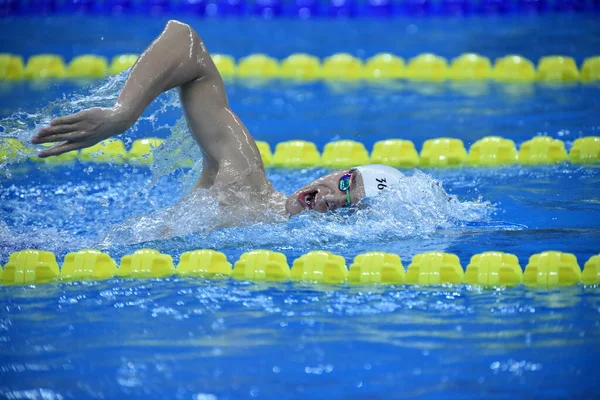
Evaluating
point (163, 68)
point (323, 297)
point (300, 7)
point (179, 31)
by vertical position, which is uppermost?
point (300, 7)

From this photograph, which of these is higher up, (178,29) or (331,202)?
(178,29)

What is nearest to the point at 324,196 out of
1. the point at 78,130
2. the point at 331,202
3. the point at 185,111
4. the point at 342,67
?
the point at 331,202

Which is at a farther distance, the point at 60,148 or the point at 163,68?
the point at 163,68

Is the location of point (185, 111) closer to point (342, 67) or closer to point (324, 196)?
point (324, 196)

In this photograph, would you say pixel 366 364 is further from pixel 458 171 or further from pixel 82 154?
pixel 82 154

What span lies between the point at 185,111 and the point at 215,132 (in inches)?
6.1

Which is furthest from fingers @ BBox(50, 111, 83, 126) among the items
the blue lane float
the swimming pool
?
the blue lane float

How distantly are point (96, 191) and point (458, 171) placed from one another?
215 centimetres

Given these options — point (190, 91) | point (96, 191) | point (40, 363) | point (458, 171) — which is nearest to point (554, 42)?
point (458, 171)

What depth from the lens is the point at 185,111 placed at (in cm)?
402

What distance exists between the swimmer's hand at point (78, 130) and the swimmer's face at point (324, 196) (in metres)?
1.01

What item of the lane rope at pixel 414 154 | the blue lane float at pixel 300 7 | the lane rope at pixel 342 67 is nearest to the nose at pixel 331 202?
the lane rope at pixel 414 154

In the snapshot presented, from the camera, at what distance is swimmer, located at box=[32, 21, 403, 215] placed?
12.2 feet

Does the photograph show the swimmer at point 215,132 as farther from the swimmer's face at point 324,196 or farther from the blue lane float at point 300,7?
the blue lane float at point 300,7
